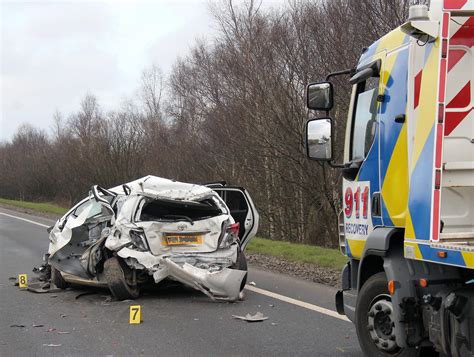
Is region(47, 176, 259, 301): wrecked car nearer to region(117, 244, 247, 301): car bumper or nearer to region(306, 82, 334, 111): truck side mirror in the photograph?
region(117, 244, 247, 301): car bumper

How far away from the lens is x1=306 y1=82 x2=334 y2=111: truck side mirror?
17.7ft

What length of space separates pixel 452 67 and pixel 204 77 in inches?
1049

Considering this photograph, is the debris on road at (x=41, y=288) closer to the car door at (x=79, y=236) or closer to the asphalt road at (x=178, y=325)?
the asphalt road at (x=178, y=325)

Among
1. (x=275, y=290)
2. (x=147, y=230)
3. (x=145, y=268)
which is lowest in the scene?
(x=275, y=290)

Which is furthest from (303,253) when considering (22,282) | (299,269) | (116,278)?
(22,282)

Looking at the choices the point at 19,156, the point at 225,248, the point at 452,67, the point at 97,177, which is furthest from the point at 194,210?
the point at 19,156

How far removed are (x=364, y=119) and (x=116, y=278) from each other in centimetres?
423

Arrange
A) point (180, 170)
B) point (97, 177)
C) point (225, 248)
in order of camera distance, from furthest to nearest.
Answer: point (97, 177), point (180, 170), point (225, 248)

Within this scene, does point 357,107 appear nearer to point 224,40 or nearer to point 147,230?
point 147,230

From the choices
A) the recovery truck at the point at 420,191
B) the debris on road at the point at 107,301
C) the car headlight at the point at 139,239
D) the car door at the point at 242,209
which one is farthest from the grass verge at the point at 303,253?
the recovery truck at the point at 420,191

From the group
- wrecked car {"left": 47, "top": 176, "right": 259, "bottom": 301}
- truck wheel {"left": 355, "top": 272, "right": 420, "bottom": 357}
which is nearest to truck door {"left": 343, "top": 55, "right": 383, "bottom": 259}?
truck wheel {"left": 355, "top": 272, "right": 420, "bottom": 357}

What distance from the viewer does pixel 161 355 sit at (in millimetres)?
5383

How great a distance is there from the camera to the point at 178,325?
21.4ft

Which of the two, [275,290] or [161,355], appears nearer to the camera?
[161,355]
